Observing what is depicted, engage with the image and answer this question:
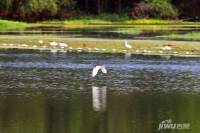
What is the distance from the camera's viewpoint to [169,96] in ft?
67.7

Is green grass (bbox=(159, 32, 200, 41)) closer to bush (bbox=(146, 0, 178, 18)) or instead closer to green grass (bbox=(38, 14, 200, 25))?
green grass (bbox=(38, 14, 200, 25))

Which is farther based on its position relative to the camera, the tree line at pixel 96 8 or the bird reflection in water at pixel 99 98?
the tree line at pixel 96 8

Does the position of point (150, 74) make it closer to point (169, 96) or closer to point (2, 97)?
point (169, 96)

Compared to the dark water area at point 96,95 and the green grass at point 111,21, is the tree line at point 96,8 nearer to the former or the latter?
the green grass at point 111,21

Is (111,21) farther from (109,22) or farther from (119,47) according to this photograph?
(119,47)

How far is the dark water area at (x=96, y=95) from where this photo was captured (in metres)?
16.1

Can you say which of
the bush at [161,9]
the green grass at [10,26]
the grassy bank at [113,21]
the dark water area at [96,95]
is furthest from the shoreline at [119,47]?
the bush at [161,9]

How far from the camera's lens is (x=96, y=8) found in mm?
71688

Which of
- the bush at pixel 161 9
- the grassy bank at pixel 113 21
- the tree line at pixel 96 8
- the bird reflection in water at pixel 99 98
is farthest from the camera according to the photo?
the bush at pixel 161 9

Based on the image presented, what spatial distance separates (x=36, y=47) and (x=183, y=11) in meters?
33.6

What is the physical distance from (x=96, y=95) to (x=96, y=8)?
51.2 m

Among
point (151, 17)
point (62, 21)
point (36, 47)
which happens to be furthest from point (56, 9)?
point (36, 47)

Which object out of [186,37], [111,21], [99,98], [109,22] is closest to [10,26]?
[109,22]

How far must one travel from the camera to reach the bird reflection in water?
18.4 m
